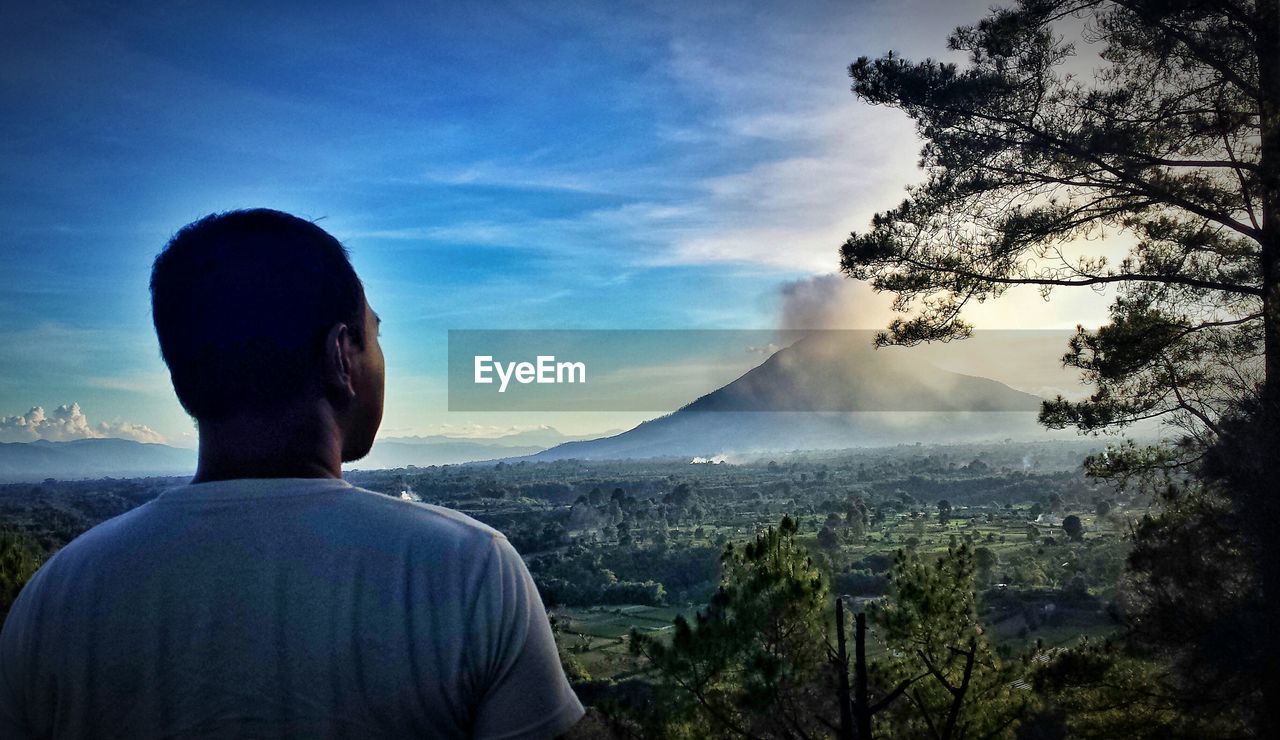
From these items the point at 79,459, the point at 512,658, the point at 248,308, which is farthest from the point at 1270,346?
the point at 79,459

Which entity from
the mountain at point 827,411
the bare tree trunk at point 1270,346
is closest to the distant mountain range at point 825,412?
the mountain at point 827,411

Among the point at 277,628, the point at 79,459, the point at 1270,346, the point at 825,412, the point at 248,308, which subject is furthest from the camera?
the point at 825,412

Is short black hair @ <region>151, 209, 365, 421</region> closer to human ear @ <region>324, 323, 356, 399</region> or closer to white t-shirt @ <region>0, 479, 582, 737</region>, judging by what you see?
human ear @ <region>324, 323, 356, 399</region>

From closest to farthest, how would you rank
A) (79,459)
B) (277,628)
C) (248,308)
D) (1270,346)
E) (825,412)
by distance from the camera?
(277,628)
(248,308)
(1270,346)
(79,459)
(825,412)

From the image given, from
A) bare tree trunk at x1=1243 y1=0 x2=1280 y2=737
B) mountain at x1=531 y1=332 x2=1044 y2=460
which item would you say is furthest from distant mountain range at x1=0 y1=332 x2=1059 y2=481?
bare tree trunk at x1=1243 y1=0 x2=1280 y2=737

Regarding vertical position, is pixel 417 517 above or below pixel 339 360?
below

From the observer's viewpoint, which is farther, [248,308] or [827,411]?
[827,411]

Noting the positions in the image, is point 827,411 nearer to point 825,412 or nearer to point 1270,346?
point 825,412

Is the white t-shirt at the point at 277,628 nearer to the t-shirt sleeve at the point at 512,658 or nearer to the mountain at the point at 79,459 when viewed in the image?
the t-shirt sleeve at the point at 512,658
